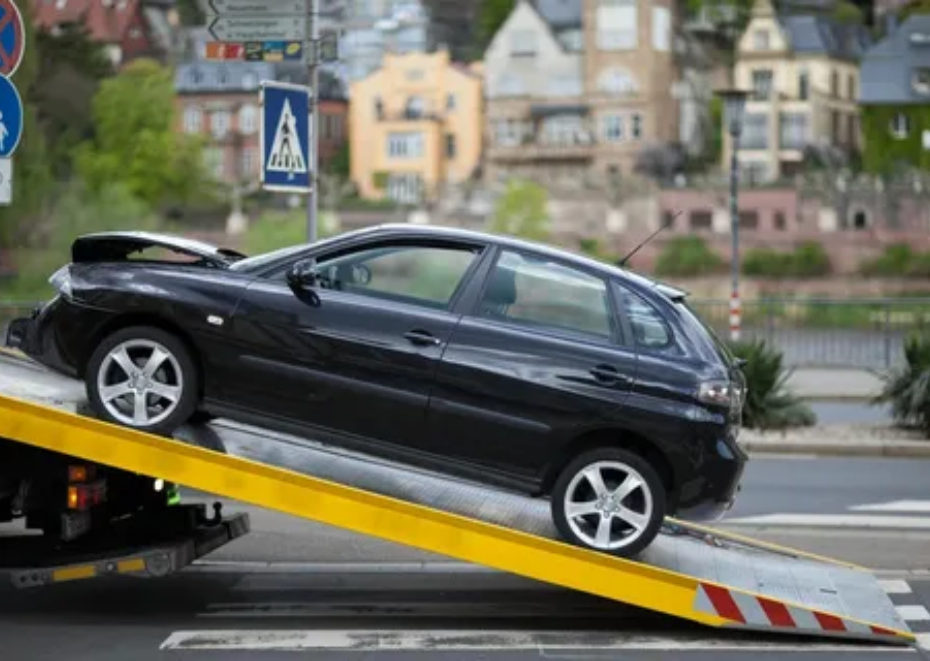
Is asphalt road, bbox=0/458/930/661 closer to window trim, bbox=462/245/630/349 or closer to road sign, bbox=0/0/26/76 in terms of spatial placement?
window trim, bbox=462/245/630/349

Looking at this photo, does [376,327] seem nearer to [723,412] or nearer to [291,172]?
[723,412]

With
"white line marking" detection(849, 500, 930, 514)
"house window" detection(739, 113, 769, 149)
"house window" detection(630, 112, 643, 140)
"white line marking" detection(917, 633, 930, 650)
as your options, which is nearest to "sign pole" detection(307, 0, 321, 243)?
"white line marking" detection(849, 500, 930, 514)

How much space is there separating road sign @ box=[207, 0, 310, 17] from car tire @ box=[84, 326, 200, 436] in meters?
7.47

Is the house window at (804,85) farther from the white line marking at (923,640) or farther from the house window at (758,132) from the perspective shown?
the white line marking at (923,640)

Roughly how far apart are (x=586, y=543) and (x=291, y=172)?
23.0ft

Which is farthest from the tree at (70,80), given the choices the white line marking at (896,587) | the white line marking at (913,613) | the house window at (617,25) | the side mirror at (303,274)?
the white line marking at (913,613)

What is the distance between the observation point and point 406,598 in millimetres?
10578

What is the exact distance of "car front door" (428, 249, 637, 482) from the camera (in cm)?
937

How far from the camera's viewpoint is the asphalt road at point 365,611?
356 inches

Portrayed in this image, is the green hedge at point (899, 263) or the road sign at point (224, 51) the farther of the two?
the green hedge at point (899, 263)

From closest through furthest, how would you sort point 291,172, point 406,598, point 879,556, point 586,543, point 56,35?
point 586,543, point 406,598, point 879,556, point 291,172, point 56,35

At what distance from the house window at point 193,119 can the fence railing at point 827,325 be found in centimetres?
9208

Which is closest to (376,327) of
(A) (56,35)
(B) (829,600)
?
(B) (829,600)

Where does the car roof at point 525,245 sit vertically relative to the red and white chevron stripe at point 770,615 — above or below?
above
